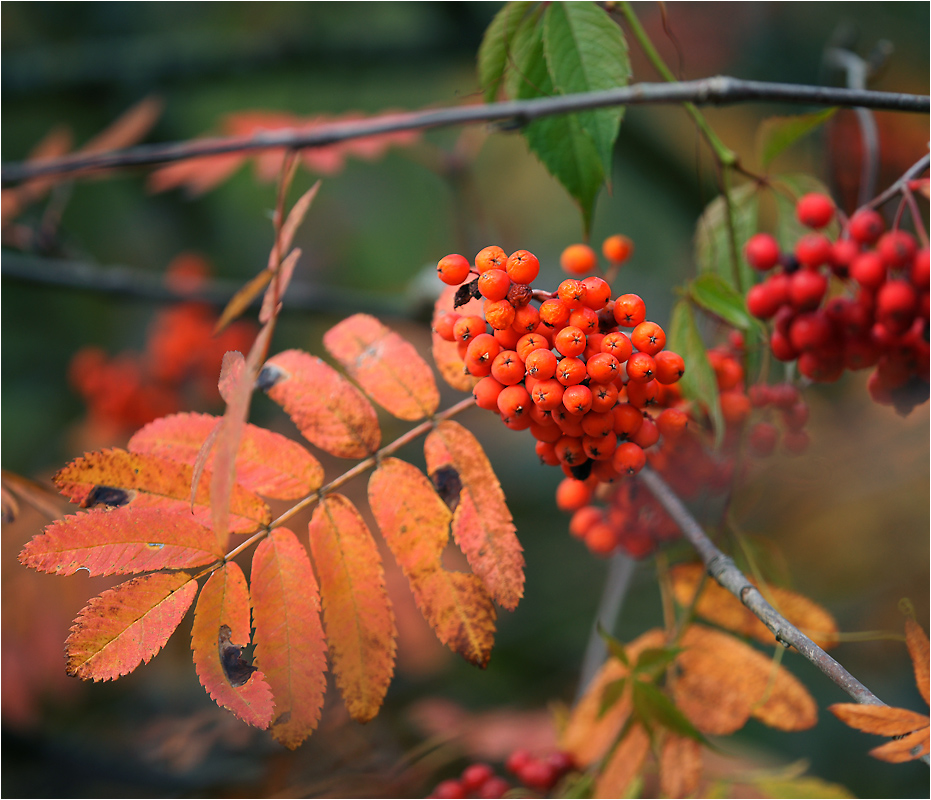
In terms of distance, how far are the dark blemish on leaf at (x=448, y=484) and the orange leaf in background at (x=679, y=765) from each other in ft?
2.55

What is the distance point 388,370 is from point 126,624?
0.61 m

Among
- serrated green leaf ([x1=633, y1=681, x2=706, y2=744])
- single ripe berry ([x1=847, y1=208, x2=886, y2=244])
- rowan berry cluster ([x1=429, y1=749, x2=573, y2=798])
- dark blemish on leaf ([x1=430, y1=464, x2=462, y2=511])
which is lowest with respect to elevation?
rowan berry cluster ([x1=429, y1=749, x2=573, y2=798])

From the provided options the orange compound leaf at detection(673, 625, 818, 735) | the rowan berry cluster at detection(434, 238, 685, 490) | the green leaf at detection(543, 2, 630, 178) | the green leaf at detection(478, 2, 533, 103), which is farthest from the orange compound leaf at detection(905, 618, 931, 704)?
the green leaf at detection(478, 2, 533, 103)

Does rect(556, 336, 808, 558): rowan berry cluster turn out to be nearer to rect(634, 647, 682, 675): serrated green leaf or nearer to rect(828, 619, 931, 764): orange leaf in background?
rect(634, 647, 682, 675): serrated green leaf

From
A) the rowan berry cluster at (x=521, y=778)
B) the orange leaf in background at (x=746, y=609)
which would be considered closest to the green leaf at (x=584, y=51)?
the orange leaf in background at (x=746, y=609)

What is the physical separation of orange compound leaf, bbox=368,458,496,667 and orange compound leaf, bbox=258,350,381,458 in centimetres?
9

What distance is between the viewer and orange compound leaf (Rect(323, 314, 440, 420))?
1.19m

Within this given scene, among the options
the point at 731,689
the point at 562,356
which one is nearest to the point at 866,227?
the point at 562,356

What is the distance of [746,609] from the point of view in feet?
4.98

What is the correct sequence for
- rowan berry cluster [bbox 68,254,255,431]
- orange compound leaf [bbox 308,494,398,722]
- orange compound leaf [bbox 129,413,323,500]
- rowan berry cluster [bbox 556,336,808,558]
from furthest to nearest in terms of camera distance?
rowan berry cluster [bbox 68,254,255,431]
rowan berry cluster [bbox 556,336,808,558]
orange compound leaf [bbox 129,413,323,500]
orange compound leaf [bbox 308,494,398,722]

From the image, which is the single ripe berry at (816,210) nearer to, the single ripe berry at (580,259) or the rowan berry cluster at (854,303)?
the rowan berry cluster at (854,303)

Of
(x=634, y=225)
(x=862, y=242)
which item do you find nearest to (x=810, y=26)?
(x=634, y=225)

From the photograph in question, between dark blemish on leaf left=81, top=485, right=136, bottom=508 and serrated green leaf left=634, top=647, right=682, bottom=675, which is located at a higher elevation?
dark blemish on leaf left=81, top=485, right=136, bottom=508

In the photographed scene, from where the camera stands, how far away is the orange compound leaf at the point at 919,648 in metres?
0.98
